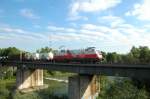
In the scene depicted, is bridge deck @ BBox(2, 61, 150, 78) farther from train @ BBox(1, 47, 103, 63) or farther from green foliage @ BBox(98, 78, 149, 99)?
green foliage @ BBox(98, 78, 149, 99)

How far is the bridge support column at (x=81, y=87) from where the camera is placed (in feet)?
153

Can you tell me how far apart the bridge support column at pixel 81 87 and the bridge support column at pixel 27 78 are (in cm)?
2679

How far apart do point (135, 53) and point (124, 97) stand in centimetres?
6891

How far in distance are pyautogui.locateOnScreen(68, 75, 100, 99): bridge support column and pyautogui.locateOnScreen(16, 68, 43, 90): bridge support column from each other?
2679 centimetres

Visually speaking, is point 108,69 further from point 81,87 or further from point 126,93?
point 81,87

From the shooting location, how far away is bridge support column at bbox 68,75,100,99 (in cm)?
4659

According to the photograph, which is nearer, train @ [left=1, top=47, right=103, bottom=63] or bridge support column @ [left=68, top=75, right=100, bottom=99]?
A: bridge support column @ [left=68, top=75, right=100, bottom=99]

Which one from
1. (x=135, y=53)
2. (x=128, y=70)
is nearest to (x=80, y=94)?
(x=128, y=70)

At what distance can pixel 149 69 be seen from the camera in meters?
34.9

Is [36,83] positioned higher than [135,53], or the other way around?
[135,53]

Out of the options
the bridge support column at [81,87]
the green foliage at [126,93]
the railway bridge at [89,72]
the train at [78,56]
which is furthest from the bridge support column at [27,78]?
the green foliage at [126,93]

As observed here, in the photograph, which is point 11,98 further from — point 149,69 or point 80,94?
point 149,69

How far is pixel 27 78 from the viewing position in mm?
71812

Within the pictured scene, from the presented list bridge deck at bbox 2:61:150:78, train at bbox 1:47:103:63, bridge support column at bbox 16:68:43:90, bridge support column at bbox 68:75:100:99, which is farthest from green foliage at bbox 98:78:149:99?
bridge support column at bbox 16:68:43:90
